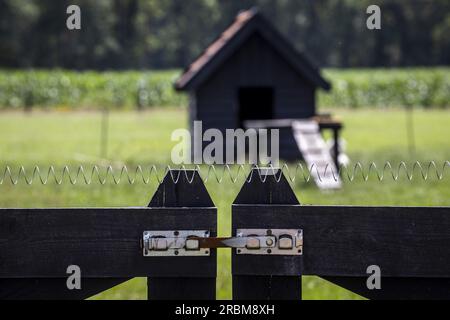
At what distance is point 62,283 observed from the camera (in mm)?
3184

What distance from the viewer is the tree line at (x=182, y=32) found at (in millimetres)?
71375

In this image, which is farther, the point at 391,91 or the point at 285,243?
the point at 391,91

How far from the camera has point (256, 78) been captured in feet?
69.8

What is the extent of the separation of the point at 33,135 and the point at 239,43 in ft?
45.5

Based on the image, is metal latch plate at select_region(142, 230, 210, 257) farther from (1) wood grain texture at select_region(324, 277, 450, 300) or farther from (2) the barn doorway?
(2) the barn doorway

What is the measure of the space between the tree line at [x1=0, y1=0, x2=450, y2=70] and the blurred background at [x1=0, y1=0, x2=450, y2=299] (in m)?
0.12

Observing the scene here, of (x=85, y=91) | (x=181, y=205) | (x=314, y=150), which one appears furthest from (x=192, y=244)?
(x=85, y=91)

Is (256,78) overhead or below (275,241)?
overhead

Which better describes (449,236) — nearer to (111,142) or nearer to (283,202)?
(283,202)

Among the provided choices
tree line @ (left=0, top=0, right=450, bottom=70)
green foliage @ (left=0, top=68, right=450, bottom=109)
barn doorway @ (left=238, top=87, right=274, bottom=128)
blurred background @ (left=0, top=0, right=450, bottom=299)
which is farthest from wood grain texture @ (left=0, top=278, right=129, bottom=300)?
Answer: tree line @ (left=0, top=0, right=450, bottom=70)

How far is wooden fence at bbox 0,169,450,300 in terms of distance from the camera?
10.2 feet

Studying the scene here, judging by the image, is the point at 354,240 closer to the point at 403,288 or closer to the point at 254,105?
the point at 403,288

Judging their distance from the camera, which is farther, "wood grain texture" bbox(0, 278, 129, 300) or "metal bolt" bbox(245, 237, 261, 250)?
"wood grain texture" bbox(0, 278, 129, 300)

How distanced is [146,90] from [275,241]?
51724 mm
